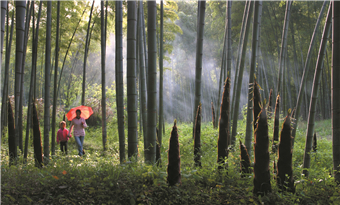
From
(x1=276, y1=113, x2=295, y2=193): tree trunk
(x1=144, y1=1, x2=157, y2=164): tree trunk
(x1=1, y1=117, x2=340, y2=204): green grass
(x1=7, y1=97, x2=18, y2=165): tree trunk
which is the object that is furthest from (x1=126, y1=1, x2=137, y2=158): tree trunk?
(x1=7, y1=97, x2=18, y2=165): tree trunk

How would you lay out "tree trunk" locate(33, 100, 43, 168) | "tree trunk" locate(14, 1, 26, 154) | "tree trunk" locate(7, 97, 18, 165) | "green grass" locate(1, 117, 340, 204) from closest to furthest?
"green grass" locate(1, 117, 340, 204) → "tree trunk" locate(14, 1, 26, 154) → "tree trunk" locate(33, 100, 43, 168) → "tree trunk" locate(7, 97, 18, 165)

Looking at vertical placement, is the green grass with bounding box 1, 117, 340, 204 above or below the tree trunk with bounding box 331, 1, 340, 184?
below

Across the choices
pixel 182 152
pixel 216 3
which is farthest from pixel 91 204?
pixel 216 3

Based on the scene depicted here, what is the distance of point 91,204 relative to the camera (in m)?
1.98

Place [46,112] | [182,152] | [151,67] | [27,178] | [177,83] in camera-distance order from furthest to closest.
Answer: [177,83]
[182,152]
[46,112]
[151,67]
[27,178]

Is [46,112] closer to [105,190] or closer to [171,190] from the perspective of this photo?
[105,190]

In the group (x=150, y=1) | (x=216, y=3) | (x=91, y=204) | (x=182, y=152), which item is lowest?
(x=182, y=152)

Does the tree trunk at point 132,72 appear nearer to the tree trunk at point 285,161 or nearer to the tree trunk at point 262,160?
the tree trunk at point 262,160

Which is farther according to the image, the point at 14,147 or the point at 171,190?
the point at 14,147

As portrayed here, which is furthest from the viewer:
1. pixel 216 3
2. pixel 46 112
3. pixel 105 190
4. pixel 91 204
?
pixel 216 3

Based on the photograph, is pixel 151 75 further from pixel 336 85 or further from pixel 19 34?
pixel 336 85

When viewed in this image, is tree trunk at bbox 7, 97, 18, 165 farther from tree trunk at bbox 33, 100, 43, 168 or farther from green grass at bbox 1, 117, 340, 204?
green grass at bbox 1, 117, 340, 204

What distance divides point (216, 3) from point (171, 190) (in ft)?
27.8

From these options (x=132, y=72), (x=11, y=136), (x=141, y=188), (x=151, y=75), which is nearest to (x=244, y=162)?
(x=141, y=188)
